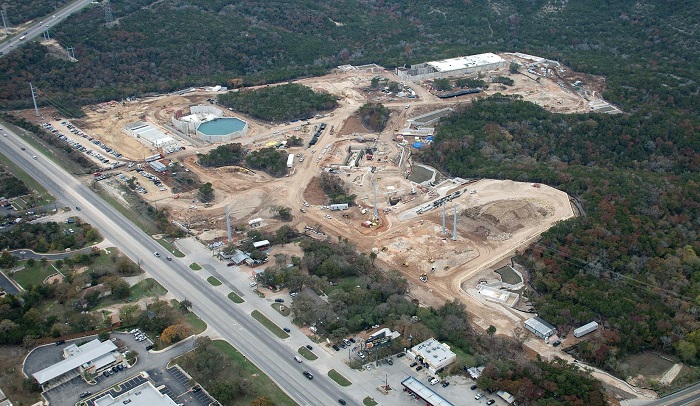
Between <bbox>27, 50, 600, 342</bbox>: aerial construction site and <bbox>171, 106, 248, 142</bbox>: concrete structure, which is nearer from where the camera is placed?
<bbox>27, 50, 600, 342</bbox>: aerial construction site

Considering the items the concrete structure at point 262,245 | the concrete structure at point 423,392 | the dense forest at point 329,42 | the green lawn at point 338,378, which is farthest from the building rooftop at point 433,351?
the dense forest at point 329,42

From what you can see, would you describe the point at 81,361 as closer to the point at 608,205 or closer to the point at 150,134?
the point at 150,134

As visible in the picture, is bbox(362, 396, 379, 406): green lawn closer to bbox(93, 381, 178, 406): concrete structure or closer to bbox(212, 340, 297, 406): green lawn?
bbox(212, 340, 297, 406): green lawn

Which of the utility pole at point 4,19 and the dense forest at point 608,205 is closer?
the dense forest at point 608,205

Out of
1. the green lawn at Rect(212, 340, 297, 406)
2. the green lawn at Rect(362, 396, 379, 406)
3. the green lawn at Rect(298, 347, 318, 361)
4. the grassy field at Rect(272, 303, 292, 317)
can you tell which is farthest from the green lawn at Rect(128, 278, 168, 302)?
the green lawn at Rect(362, 396, 379, 406)

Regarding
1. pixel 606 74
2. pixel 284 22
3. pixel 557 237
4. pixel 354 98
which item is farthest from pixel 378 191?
pixel 284 22

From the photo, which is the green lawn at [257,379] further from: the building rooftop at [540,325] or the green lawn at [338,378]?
the building rooftop at [540,325]
